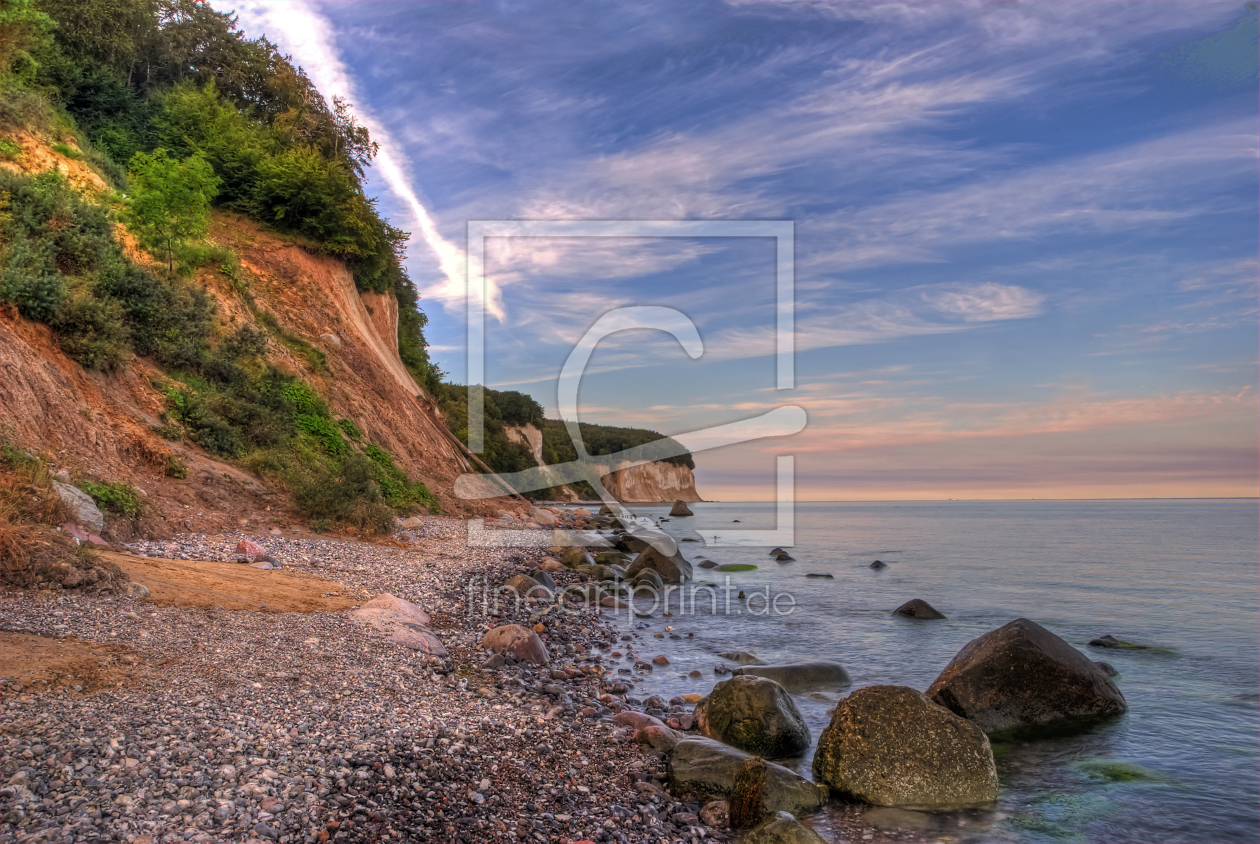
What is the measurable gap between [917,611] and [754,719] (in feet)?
34.2

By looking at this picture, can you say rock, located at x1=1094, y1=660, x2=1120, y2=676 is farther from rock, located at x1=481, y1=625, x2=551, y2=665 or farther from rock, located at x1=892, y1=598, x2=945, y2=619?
rock, located at x1=481, y1=625, x2=551, y2=665

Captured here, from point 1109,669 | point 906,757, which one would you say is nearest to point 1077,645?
point 1109,669

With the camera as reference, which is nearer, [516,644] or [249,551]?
[516,644]

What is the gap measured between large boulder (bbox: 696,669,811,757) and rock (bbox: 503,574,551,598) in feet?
24.1

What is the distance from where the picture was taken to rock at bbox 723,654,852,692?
10859 millimetres

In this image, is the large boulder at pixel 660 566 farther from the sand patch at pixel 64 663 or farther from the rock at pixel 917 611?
the sand patch at pixel 64 663

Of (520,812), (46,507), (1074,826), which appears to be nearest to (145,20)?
(46,507)

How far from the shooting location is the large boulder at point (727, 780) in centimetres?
659

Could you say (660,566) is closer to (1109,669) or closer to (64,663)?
(1109,669)

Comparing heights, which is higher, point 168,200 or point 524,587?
point 168,200

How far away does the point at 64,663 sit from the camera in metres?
5.95

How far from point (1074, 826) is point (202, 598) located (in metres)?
10.0

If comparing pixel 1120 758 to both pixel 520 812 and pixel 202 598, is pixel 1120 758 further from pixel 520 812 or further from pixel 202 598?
pixel 202 598

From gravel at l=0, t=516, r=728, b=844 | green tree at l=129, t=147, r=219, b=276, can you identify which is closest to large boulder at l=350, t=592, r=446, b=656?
gravel at l=0, t=516, r=728, b=844
